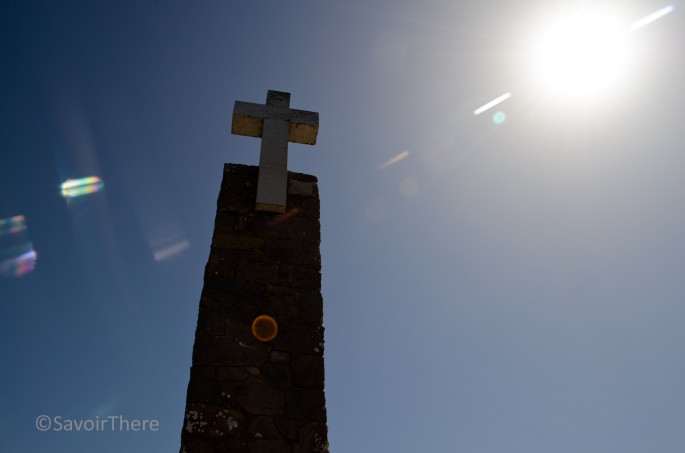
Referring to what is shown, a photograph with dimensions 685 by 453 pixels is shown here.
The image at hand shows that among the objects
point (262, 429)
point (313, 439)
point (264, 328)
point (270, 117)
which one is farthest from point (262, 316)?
point (270, 117)

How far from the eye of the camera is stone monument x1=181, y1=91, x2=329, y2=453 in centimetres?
298

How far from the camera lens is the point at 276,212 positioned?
150 inches

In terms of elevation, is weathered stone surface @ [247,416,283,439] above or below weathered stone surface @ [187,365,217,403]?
below

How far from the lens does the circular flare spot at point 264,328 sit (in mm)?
3297

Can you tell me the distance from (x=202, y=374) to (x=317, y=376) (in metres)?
0.68

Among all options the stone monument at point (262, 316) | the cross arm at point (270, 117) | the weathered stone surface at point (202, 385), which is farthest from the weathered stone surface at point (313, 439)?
the cross arm at point (270, 117)

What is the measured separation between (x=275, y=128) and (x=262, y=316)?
5.13ft

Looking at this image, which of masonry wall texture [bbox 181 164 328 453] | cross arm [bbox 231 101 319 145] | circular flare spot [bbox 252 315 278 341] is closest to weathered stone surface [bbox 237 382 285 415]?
masonry wall texture [bbox 181 164 328 453]

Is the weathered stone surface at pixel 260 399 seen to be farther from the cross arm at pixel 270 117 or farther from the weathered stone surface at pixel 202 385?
the cross arm at pixel 270 117

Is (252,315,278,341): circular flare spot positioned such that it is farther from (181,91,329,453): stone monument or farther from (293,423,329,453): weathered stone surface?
(293,423,329,453): weathered stone surface

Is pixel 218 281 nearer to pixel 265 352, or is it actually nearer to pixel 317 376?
pixel 265 352

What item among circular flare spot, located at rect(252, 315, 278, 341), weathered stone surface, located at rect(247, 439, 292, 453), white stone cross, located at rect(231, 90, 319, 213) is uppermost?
white stone cross, located at rect(231, 90, 319, 213)

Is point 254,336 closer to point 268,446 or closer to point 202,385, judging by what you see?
point 202,385

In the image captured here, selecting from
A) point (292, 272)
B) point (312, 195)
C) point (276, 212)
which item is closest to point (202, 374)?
point (292, 272)
